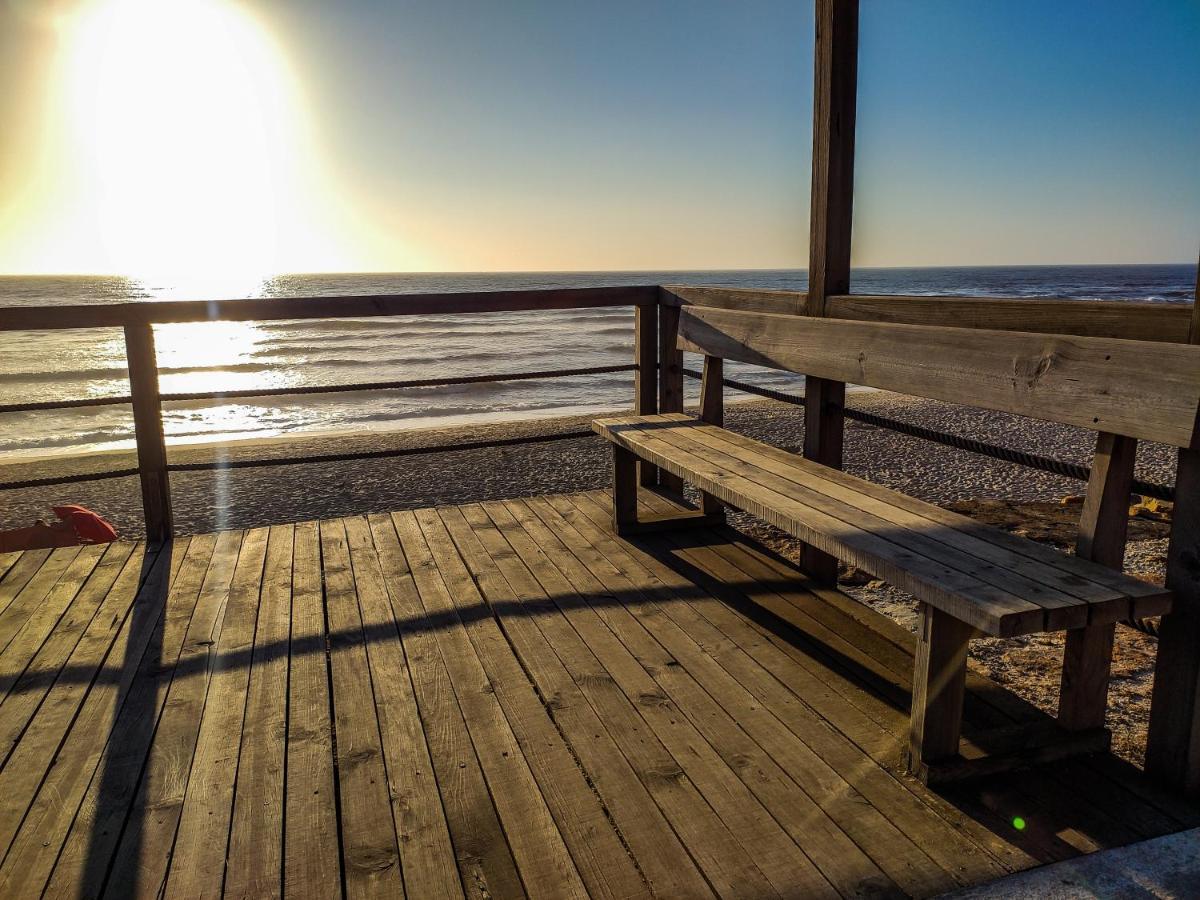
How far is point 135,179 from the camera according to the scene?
99.6ft

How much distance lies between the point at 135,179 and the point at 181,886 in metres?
35.1

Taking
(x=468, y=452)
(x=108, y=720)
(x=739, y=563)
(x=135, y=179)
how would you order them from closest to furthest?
(x=108, y=720)
(x=739, y=563)
(x=468, y=452)
(x=135, y=179)

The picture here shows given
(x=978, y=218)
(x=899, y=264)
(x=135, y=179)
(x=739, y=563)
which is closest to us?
(x=739, y=563)

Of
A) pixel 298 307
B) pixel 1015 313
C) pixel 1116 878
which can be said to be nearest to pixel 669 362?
pixel 298 307

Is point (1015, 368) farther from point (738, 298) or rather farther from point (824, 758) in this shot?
point (738, 298)

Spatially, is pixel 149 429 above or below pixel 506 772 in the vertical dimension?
above

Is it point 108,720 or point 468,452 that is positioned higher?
point 108,720

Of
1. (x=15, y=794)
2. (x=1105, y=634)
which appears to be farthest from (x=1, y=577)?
(x=1105, y=634)

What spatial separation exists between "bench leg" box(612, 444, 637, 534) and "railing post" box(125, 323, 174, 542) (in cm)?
191

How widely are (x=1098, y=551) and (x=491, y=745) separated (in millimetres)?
1447

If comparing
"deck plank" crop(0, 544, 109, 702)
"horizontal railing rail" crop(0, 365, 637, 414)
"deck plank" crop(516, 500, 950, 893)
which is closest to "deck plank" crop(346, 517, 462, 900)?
"deck plank" crop(516, 500, 950, 893)

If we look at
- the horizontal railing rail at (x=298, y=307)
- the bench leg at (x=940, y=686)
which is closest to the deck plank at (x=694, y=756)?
the bench leg at (x=940, y=686)

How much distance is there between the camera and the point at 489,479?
7.31 metres

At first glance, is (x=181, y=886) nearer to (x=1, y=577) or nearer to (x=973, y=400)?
(x=973, y=400)
